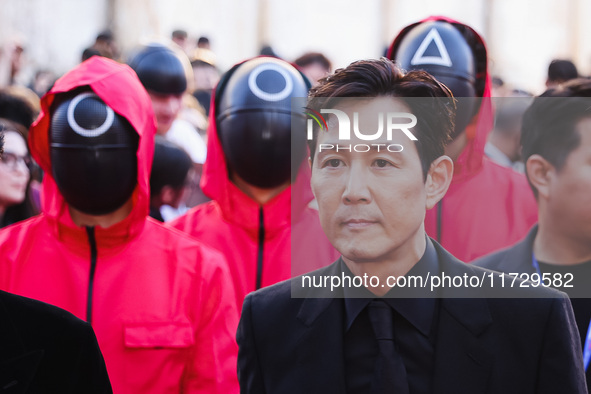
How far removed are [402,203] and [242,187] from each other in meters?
1.50

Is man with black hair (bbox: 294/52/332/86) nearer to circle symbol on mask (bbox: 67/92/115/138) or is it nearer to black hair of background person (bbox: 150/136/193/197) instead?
black hair of background person (bbox: 150/136/193/197)

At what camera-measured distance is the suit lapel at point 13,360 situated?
1812 mm

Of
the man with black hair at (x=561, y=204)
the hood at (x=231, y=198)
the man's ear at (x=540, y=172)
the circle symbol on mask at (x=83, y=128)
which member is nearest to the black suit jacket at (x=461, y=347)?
the man with black hair at (x=561, y=204)

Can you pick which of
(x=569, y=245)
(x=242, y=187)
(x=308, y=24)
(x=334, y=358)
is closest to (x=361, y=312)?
(x=334, y=358)

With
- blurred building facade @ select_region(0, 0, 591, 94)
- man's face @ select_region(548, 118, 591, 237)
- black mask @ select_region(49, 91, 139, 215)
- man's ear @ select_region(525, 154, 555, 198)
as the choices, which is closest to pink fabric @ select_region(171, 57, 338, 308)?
black mask @ select_region(49, 91, 139, 215)

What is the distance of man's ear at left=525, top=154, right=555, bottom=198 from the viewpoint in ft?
7.75

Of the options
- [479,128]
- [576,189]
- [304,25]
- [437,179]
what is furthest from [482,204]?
[304,25]

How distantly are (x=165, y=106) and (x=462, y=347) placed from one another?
3.18 meters

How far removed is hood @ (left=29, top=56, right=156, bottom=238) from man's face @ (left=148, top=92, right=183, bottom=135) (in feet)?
5.58

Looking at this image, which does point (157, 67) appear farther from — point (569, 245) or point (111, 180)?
point (569, 245)

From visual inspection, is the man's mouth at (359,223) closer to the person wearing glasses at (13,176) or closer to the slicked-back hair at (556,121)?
the slicked-back hair at (556,121)

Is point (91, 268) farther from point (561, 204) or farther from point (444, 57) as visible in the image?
point (561, 204)

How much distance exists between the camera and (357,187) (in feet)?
5.72

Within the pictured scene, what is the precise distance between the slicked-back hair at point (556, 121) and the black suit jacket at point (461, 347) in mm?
614
